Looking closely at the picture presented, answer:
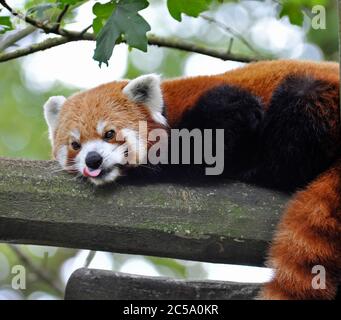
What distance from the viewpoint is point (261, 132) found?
4.02 metres

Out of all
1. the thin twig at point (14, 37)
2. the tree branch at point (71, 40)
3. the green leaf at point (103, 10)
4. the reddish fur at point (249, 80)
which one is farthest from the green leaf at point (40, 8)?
the reddish fur at point (249, 80)

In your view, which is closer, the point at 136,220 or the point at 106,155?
the point at 136,220

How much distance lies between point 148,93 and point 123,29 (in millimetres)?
1169

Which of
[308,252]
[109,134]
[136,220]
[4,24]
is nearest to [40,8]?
[4,24]

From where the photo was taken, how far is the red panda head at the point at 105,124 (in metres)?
3.90

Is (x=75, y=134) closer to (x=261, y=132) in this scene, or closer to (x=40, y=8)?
(x=40, y=8)

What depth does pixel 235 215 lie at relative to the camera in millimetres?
3262

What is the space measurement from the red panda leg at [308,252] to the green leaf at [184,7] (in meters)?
1.19

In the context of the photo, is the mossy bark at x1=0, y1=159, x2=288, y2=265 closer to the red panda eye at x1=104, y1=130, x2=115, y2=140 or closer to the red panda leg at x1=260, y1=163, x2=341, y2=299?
the red panda leg at x1=260, y1=163, x2=341, y2=299

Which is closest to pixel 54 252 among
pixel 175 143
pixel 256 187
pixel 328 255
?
pixel 175 143

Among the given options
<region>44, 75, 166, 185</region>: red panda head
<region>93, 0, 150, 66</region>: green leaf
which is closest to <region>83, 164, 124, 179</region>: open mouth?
<region>44, 75, 166, 185</region>: red panda head

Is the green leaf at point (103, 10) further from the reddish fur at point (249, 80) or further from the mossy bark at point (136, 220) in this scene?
the reddish fur at point (249, 80)

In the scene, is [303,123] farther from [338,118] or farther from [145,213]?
[145,213]
